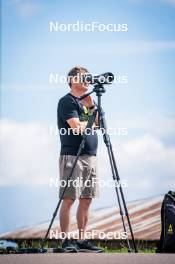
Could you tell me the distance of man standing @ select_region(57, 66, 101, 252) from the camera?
5211 mm

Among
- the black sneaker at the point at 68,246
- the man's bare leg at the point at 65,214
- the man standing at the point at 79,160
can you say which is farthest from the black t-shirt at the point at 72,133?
the black sneaker at the point at 68,246

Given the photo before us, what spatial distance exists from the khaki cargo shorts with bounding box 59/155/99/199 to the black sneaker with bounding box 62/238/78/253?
0.38 meters

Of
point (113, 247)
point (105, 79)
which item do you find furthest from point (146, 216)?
point (105, 79)

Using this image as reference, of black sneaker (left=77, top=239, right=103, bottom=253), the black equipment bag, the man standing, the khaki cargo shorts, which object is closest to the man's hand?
the man standing

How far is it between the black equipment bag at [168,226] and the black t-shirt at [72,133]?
754 mm

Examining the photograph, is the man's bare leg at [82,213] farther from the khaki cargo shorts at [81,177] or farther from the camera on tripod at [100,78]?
the camera on tripod at [100,78]

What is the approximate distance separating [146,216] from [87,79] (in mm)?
1671

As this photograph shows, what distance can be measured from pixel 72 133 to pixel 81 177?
386 millimetres

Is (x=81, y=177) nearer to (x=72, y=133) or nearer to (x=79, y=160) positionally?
(x=79, y=160)

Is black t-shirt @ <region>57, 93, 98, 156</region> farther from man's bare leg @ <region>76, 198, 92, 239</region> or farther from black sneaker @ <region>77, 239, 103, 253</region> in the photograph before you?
black sneaker @ <region>77, 239, 103, 253</region>

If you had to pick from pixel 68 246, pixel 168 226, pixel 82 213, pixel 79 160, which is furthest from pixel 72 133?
pixel 168 226

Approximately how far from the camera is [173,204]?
506cm

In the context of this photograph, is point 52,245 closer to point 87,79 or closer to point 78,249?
point 78,249

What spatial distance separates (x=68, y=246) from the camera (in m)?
5.12
